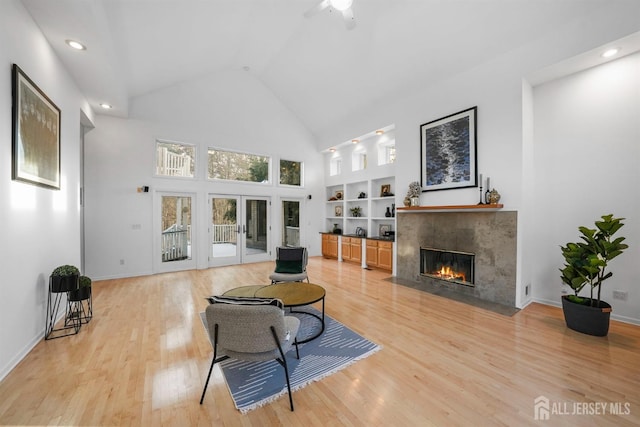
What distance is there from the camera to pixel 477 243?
431 centimetres

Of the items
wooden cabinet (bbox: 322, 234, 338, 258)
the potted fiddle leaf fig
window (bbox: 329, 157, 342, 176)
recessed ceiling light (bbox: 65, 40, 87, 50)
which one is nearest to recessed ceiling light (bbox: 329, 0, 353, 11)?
recessed ceiling light (bbox: 65, 40, 87, 50)

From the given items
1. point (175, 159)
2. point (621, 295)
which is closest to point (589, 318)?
point (621, 295)

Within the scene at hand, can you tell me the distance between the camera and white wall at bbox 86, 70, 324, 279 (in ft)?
17.7

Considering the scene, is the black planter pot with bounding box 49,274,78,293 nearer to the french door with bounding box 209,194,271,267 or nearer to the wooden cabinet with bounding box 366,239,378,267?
the french door with bounding box 209,194,271,267

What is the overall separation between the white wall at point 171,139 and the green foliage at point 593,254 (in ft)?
20.9

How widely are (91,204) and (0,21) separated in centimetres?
405

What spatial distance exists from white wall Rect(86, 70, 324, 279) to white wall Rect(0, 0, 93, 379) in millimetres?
1948

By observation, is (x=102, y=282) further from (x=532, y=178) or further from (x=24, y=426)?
(x=532, y=178)

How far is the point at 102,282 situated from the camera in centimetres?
523

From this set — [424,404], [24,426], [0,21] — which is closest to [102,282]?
[24,426]

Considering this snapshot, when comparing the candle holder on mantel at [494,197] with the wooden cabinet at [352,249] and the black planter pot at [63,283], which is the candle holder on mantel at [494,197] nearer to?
the wooden cabinet at [352,249]

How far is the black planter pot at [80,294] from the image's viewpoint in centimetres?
317

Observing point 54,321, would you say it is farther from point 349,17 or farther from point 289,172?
point 289,172

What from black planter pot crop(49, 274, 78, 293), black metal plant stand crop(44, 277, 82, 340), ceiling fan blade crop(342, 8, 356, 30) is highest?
ceiling fan blade crop(342, 8, 356, 30)
